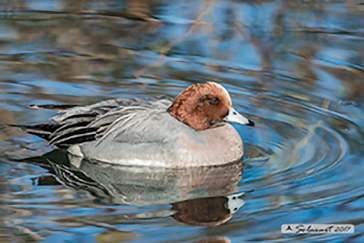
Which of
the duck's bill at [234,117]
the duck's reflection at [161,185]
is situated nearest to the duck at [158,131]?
the duck's bill at [234,117]

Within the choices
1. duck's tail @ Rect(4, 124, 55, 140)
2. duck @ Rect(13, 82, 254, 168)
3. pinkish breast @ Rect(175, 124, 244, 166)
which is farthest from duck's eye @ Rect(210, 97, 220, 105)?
duck's tail @ Rect(4, 124, 55, 140)

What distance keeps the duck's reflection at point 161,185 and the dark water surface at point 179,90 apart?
2cm

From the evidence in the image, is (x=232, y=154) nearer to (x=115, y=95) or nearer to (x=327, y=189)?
(x=327, y=189)

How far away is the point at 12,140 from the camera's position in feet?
28.1

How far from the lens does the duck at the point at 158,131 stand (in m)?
8.03

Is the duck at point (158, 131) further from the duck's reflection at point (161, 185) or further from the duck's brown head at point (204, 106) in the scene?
the duck's reflection at point (161, 185)

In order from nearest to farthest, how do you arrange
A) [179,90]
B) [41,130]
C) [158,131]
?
1. [158,131]
2. [41,130]
3. [179,90]

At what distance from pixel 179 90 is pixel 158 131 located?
193cm
